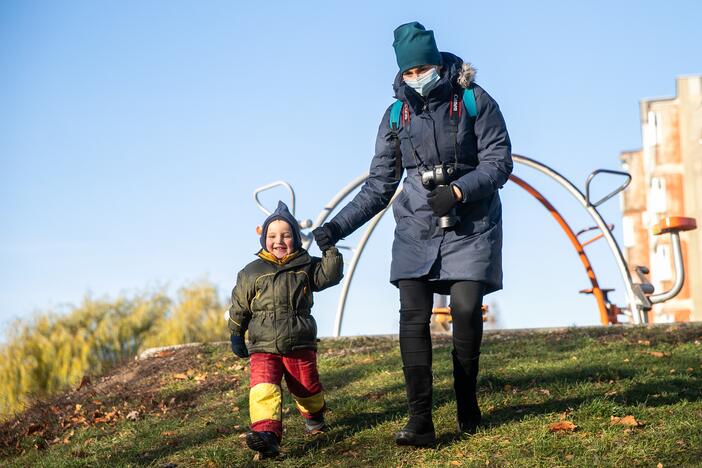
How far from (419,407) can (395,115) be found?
66.7 inches

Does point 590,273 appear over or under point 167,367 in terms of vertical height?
over

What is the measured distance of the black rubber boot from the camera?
5.73 metres

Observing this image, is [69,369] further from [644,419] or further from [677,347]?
[644,419]

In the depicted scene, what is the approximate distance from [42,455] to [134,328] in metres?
14.9

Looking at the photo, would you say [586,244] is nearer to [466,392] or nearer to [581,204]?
[581,204]

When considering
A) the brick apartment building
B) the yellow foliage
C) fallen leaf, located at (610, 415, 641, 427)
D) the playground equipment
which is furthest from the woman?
the brick apartment building

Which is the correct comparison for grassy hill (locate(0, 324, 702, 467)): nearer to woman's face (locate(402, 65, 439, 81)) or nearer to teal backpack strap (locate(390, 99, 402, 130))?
teal backpack strap (locate(390, 99, 402, 130))

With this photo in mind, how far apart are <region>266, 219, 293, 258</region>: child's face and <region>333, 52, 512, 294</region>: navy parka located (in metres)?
0.76

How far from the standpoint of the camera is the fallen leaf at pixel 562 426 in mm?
5902

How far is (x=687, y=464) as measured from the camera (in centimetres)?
527

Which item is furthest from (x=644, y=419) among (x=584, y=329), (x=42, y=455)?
(x=584, y=329)

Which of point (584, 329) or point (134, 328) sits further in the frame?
point (134, 328)

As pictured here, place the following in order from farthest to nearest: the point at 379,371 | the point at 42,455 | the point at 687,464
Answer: the point at 379,371, the point at 42,455, the point at 687,464

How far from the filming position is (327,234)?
5852 mm
